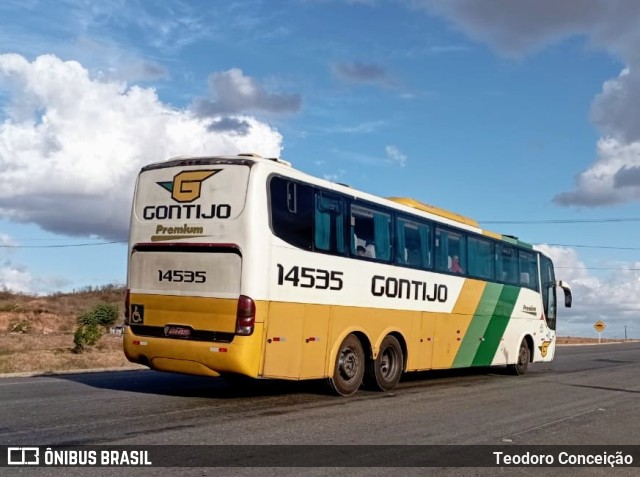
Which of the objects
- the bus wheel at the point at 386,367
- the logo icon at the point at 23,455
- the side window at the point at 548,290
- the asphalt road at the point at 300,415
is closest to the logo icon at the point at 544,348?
the side window at the point at 548,290

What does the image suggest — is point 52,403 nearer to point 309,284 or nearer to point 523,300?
point 309,284

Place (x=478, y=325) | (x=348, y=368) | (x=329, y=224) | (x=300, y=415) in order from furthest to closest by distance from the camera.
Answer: (x=478, y=325) → (x=348, y=368) → (x=329, y=224) → (x=300, y=415)

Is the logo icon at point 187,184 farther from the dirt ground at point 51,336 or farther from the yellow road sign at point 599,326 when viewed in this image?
the yellow road sign at point 599,326

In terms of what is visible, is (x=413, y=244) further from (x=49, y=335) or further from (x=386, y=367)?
(x=49, y=335)

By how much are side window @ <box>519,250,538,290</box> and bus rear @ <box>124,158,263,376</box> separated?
1094 cm

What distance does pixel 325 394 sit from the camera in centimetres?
1250

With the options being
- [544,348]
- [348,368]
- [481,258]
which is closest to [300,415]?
[348,368]

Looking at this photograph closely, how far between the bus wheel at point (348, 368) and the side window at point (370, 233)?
155cm

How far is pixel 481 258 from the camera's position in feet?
55.9

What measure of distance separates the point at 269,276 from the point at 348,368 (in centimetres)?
279

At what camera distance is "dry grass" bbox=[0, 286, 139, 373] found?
2112 cm

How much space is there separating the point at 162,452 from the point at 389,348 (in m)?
6.94

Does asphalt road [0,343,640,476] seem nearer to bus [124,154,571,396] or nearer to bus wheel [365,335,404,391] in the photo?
bus wheel [365,335,404,391]

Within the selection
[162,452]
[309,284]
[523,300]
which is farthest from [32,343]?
[162,452]
